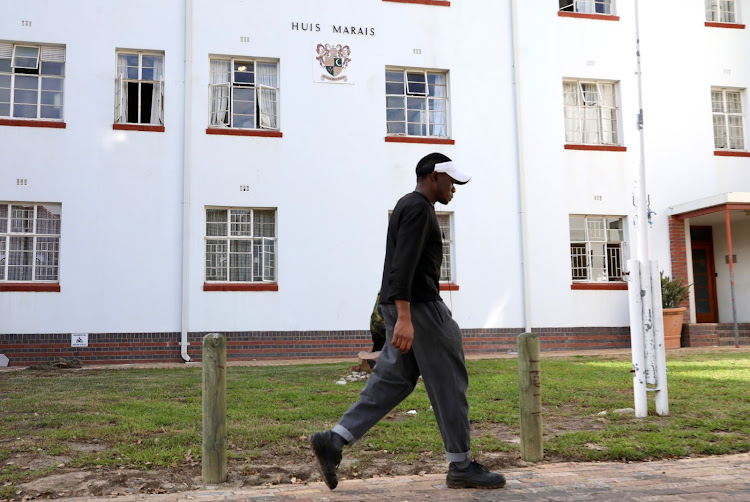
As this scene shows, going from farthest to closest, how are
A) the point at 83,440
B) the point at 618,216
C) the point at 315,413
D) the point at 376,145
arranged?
the point at 618,216
the point at 376,145
the point at 315,413
the point at 83,440

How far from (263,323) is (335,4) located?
24.1 feet

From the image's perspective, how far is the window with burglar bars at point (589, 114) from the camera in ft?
59.0

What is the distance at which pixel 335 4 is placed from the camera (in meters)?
16.7

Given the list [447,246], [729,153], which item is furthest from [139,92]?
[729,153]

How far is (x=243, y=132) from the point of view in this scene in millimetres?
16000

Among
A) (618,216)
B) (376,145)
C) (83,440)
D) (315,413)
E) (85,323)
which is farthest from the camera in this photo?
(618,216)

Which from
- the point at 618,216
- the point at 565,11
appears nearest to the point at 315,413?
the point at 618,216

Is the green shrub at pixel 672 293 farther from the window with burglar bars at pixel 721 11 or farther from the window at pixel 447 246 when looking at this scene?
the window with burglar bars at pixel 721 11

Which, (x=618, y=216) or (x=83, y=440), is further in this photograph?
(x=618, y=216)

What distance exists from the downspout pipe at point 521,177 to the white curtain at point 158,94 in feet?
26.2

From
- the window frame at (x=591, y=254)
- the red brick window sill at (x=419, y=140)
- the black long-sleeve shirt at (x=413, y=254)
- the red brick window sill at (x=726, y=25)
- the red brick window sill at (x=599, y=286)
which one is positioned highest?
the red brick window sill at (x=726, y=25)

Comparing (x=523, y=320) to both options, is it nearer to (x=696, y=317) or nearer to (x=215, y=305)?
(x=696, y=317)

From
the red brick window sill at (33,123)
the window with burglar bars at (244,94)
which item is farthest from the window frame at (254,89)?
the red brick window sill at (33,123)

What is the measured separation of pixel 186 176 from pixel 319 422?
389 inches
